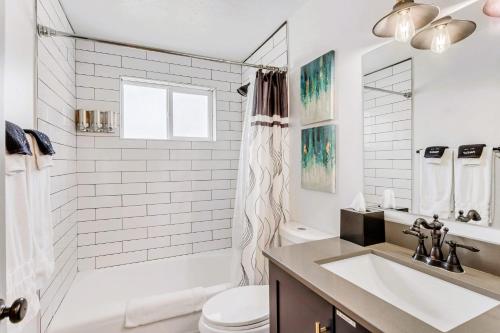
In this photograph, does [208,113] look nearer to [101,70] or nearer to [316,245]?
[101,70]

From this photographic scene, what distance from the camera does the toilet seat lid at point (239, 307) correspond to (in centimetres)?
133

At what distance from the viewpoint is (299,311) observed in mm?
971

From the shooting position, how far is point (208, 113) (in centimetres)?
284

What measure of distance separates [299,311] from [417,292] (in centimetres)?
45

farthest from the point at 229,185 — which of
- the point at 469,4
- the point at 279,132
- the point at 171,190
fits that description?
the point at 469,4

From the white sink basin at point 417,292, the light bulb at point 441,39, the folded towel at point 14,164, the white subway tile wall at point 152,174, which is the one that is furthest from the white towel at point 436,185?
the folded towel at point 14,164

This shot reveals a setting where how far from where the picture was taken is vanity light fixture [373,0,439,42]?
1.02 meters

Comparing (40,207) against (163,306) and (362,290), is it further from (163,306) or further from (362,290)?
(362,290)

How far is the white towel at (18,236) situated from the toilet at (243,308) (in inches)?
31.2

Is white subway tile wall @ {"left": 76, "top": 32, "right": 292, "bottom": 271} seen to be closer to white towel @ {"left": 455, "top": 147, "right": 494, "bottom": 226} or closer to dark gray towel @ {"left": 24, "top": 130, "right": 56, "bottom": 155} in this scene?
dark gray towel @ {"left": 24, "top": 130, "right": 56, "bottom": 155}

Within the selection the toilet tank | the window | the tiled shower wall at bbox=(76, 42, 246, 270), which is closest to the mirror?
the toilet tank

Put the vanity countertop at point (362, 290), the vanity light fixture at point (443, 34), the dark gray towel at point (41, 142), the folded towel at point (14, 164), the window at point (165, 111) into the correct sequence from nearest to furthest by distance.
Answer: the vanity countertop at point (362, 290)
the folded towel at point (14, 164)
the vanity light fixture at point (443, 34)
the dark gray towel at point (41, 142)
the window at point (165, 111)

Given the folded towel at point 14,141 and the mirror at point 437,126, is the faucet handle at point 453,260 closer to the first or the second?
the mirror at point 437,126

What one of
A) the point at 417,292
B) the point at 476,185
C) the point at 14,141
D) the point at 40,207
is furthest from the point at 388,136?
the point at 40,207
